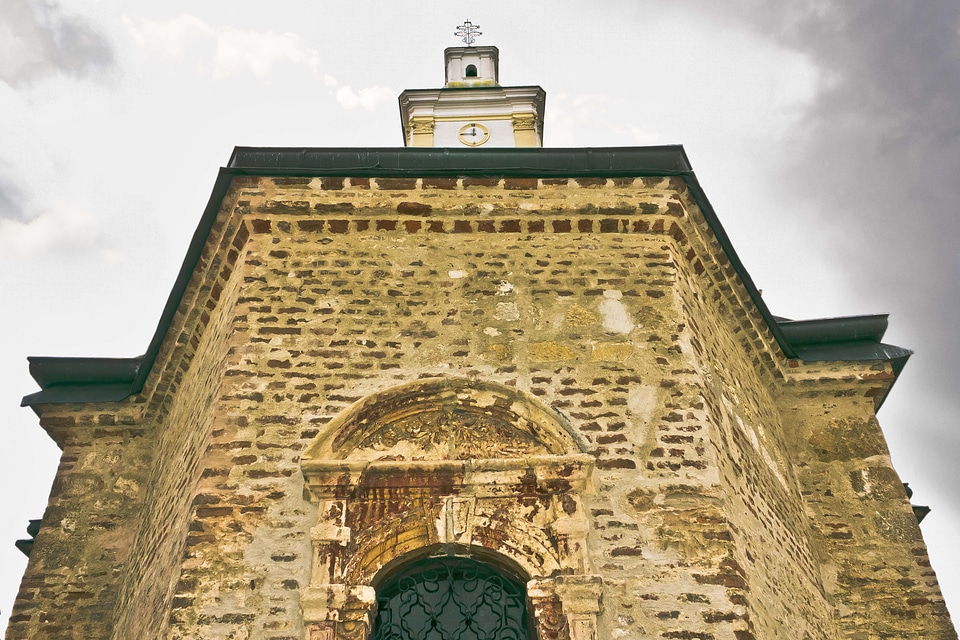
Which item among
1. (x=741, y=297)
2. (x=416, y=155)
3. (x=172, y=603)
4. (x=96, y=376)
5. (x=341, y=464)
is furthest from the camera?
(x=96, y=376)

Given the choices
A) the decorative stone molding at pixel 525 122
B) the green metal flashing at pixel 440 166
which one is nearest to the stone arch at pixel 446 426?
the green metal flashing at pixel 440 166

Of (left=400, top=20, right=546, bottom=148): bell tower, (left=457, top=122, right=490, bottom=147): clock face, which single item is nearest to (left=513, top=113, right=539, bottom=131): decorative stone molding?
(left=400, top=20, right=546, bottom=148): bell tower

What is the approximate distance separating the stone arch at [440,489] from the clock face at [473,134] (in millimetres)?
8516

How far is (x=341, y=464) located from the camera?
5.67m

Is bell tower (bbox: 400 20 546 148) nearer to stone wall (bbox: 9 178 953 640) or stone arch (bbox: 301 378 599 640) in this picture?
stone wall (bbox: 9 178 953 640)

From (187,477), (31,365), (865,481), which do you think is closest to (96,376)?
(31,365)

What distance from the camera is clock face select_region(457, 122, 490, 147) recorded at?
46.2 ft

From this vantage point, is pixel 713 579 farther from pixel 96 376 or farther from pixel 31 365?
pixel 31 365

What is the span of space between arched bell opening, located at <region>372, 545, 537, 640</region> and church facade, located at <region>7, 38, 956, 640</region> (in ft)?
0.04

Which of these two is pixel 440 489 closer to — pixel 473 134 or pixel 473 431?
pixel 473 431

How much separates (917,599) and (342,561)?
4.57 m

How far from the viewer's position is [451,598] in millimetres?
5480

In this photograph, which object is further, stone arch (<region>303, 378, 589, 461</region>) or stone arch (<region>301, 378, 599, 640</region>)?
stone arch (<region>303, 378, 589, 461</region>)

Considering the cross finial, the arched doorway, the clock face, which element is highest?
the cross finial
